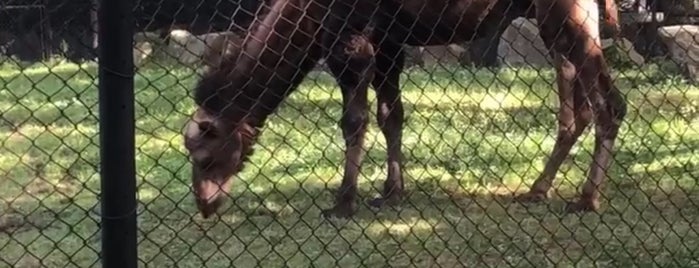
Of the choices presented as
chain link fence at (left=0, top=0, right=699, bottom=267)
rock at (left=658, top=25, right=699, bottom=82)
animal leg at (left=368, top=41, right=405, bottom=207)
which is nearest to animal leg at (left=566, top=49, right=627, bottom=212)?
chain link fence at (left=0, top=0, right=699, bottom=267)

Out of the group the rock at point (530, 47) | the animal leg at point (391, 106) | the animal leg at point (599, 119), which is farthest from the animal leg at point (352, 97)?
the rock at point (530, 47)

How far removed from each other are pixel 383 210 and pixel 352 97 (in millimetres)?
627

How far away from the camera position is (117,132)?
2.87m

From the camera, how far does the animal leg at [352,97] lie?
5.50 meters

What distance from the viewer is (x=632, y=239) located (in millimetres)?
4910

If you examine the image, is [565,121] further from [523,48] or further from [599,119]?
[523,48]

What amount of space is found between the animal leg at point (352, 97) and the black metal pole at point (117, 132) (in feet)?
8.50

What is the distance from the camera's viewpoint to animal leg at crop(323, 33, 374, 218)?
5.50m

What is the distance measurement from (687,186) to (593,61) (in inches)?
40.1

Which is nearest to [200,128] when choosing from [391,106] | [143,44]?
[391,106]

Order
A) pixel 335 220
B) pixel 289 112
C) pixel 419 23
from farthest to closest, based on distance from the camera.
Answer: pixel 289 112, pixel 419 23, pixel 335 220

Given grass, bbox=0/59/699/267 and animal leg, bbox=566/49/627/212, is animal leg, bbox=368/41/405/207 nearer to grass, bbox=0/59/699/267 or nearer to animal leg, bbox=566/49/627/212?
grass, bbox=0/59/699/267

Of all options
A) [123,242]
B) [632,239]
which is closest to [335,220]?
[632,239]

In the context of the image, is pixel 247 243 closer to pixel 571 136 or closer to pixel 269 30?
pixel 269 30
